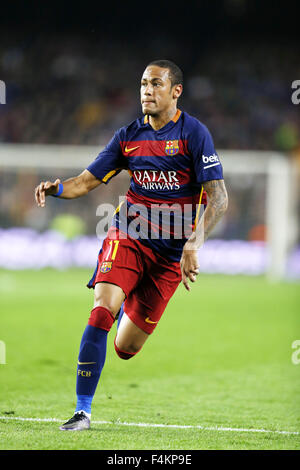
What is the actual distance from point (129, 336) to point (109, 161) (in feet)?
4.36

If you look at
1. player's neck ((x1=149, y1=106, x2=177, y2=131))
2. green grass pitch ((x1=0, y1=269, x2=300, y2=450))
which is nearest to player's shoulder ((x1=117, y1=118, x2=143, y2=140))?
player's neck ((x1=149, y1=106, x2=177, y2=131))

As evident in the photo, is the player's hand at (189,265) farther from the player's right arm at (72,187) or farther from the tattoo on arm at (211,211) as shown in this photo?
the player's right arm at (72,187)

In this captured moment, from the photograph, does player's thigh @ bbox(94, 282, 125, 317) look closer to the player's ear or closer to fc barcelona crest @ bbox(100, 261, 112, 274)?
fc barcelona crest @ bbox(100, 261, 112, 274)

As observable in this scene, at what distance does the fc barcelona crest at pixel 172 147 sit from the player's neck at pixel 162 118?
0.18 m

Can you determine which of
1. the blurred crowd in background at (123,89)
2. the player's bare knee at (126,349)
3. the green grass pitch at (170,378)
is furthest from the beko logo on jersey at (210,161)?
the blurred crowd in background at (123,89)

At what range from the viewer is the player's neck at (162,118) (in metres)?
5.23

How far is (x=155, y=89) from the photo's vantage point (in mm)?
5086

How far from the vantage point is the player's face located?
5.09 m

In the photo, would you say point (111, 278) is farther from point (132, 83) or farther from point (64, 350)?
point (132, 83)

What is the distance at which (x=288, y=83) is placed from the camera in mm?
29016

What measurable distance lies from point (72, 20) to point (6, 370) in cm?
2442

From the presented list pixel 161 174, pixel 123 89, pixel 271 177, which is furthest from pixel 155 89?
pixel 123 89

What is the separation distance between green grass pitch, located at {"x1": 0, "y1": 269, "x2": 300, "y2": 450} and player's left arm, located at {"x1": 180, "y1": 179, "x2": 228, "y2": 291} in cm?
105
